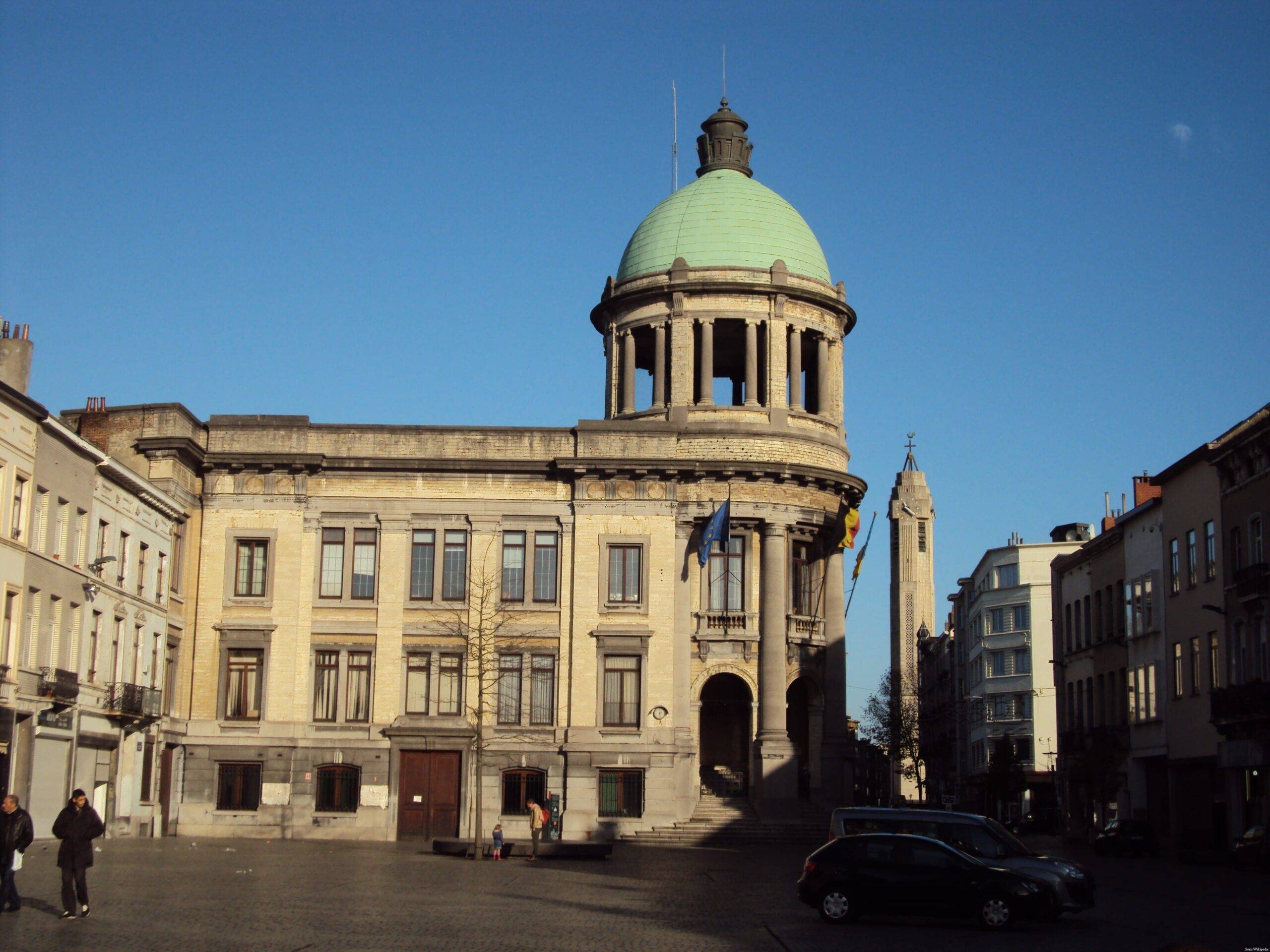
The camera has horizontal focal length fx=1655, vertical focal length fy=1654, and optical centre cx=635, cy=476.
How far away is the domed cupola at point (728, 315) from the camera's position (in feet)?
202

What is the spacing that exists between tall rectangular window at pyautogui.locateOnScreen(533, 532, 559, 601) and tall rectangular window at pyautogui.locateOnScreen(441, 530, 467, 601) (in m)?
2.37

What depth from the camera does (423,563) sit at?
56.7 m

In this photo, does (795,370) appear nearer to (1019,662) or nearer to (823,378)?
(823,378)

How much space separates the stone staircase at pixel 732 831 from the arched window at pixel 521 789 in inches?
131

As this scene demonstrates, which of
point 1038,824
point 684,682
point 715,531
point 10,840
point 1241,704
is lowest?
point 1038,824

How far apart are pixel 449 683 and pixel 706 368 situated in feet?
50.2

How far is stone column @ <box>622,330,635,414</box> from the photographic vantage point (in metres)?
63.5

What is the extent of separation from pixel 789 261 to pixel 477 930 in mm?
43572

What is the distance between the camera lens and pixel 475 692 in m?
55.4

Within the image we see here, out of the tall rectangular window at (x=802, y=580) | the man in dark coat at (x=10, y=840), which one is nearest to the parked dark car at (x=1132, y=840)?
the tall rectangular window at (x=802, y=580)

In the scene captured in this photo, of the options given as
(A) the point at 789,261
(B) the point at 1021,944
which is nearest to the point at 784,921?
(B) the point at 1021,944

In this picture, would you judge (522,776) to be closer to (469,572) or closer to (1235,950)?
(469,572)

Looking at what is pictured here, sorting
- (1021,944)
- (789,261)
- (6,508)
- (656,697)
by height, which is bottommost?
(1021,944)

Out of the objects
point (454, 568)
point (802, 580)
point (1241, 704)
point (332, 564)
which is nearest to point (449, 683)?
point (454, 568)
